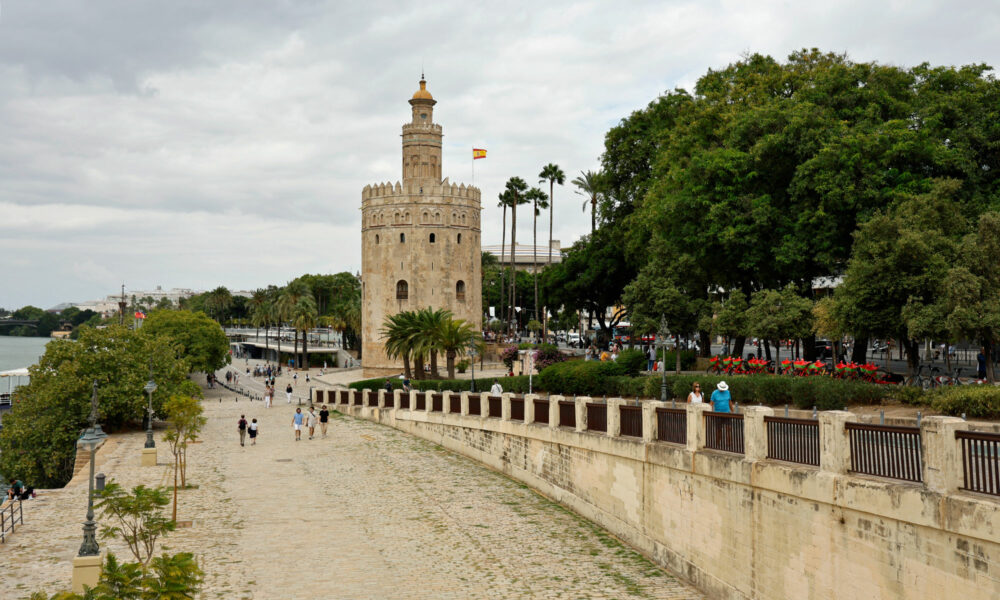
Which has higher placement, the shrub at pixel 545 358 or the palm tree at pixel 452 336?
the palm tree at pixel 452 336

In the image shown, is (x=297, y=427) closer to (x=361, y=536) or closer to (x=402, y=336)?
(x=402, y=336)

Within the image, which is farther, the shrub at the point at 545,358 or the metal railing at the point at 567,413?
the shrub at the point at 545,358

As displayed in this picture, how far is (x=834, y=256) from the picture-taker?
31594mm

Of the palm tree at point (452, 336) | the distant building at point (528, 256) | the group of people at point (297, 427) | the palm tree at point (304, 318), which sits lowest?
the group of people at point (297, 427)

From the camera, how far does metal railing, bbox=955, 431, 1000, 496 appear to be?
10.0m

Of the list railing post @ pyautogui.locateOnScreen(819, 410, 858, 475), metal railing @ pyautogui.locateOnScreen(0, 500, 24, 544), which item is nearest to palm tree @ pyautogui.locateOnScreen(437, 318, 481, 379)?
metal railing @ pyautogui.locateOnScreen(0, 500, 24, 544)

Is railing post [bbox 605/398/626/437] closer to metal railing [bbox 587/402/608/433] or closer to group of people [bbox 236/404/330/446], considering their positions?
metal railing [bbox 587/402/608/433]

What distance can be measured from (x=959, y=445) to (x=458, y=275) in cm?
5780

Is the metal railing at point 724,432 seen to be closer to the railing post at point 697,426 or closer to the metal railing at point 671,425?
the railing post at point 697,426

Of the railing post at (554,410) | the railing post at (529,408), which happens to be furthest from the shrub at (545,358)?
the railing post at (554,410)

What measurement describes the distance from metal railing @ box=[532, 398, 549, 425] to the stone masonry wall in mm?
1307

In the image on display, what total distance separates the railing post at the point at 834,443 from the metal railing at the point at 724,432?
2338 millimetres

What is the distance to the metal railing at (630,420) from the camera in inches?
741

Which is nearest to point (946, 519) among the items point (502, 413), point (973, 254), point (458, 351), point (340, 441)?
point (973, 254)
